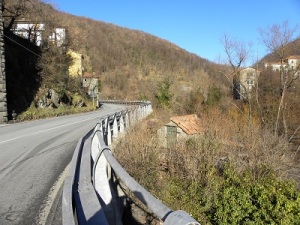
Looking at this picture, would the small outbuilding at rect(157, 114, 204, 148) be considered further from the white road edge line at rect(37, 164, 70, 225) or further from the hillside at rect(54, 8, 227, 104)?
the hillside at rect(54, 8, 227, 104)

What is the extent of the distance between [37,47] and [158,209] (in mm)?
37502

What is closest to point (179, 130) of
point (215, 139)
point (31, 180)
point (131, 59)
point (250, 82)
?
point (215, 139)

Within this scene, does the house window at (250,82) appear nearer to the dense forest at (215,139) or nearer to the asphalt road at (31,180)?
the dense forest at (215,139)

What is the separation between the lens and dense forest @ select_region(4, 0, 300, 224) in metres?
11.5

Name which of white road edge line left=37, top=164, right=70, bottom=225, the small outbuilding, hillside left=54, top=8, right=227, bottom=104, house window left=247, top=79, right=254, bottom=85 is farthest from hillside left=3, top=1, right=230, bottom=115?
white road edge line left=37, top=164, right=70, bottom=225

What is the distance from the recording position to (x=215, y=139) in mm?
18484

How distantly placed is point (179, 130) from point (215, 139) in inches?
253

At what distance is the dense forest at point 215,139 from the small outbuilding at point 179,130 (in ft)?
2.17

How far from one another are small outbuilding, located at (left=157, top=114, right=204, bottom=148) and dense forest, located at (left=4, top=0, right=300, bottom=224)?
660 millimetres

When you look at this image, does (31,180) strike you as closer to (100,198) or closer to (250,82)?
(100,198)

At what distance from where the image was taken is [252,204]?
11.1 m

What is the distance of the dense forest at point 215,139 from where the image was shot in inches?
453

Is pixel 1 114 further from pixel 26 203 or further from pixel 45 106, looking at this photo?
pixel 26 203

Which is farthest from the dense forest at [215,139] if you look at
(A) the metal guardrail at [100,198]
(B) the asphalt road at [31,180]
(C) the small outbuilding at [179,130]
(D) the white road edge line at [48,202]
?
(A) the metal guardrail at [100,198]
